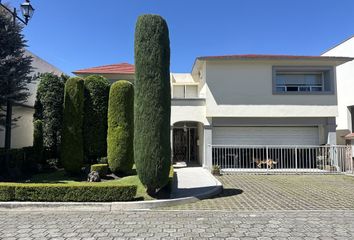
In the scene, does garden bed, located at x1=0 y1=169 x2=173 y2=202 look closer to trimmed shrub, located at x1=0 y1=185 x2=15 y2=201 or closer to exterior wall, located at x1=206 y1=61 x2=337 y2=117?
trimmed shrub, located at x1=0 y1=185 x2=15 y2=201

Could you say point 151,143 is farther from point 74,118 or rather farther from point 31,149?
point 31,149

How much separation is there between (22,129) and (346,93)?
22.8m

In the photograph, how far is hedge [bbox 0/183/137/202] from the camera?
8781 mm

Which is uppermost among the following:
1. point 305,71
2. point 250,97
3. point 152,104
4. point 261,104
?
point 305,71

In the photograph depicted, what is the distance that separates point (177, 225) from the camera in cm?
696

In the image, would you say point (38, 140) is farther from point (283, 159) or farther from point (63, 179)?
point (283, 159)

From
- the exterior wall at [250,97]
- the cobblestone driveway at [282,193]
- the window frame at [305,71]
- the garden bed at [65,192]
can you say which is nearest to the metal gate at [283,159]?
the cobblestone driveway at [282,193]

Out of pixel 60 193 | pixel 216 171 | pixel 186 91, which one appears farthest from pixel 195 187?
pixel 186 91

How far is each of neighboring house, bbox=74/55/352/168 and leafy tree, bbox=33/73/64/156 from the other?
6507 mm

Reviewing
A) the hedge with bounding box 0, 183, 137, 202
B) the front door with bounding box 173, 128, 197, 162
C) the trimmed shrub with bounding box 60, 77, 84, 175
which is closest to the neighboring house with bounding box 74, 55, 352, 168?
the front door with bounding box 173, 128, 197, 162

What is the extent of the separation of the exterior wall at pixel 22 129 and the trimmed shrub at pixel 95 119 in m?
4.55

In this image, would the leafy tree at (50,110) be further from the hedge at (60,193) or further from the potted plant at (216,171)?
the potted plant at (216,171)

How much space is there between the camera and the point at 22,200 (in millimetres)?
8797

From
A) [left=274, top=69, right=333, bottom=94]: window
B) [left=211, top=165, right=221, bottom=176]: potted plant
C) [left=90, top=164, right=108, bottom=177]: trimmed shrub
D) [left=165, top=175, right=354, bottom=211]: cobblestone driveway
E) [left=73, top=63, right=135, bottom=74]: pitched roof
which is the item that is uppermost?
[left=73, top=63, right=135, bottom=74]: pitched roof
